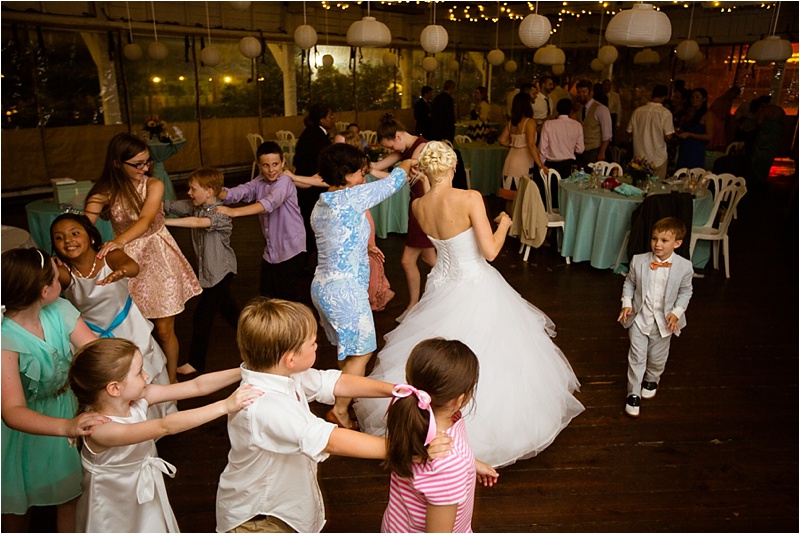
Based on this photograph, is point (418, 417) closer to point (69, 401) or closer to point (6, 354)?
point (6, 354)

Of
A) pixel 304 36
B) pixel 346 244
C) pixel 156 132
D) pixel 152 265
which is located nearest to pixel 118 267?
pixel 152 265

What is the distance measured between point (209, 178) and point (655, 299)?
2.35 meters

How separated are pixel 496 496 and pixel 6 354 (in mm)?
1924

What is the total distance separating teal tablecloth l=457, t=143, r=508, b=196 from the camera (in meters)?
8.66

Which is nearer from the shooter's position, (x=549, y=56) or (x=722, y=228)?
(x=722, y=228)

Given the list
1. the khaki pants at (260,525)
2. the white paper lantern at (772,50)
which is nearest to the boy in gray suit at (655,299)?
the khaki pants at (260,525)

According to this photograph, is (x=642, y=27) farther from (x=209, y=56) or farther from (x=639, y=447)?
(x=209, y=56)

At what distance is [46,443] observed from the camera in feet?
6.67

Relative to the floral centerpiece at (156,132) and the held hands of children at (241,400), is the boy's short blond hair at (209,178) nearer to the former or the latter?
the held hands of children at (241,400)

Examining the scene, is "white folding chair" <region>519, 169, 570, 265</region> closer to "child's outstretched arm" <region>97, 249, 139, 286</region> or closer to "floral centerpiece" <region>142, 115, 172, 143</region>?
"child's outstretched arm" <region>97, 249, 139, 286</region>

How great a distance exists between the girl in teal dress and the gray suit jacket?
2.47 meters

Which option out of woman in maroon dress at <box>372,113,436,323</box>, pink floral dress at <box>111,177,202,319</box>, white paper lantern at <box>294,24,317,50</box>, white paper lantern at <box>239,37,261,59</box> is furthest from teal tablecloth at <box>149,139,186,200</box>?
pink floral dress at <box>111,177,202,319</box>

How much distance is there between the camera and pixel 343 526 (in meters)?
2.47

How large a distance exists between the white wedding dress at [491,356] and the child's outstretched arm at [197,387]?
129 cm
